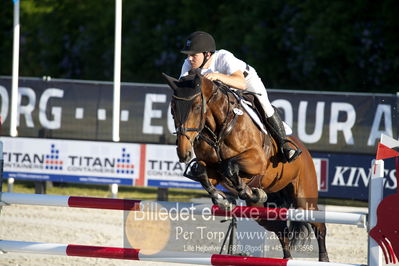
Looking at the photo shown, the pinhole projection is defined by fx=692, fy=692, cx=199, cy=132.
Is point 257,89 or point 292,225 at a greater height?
point 257,89

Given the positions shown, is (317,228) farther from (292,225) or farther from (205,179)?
(205,179)

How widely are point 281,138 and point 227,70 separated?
2.71 ft

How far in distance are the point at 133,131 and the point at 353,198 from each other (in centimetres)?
366

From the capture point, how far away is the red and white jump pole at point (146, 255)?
4871mm

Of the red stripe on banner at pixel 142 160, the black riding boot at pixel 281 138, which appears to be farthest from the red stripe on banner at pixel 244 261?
the red stripe on banner at pixel 142 160

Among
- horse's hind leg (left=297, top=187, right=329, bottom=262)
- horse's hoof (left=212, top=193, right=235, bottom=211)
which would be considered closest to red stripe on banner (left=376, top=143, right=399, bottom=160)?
horse's hoof (left=212, top=193, right=235, bottom=211)

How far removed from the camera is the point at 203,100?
17.5ft

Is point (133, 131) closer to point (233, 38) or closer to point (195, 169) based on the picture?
point (195, 169)

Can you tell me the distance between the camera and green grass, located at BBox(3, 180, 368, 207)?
38.4ft

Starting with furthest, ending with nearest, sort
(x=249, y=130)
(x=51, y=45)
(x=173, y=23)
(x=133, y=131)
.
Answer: (x=51, y=45) → (x=173, y=23) → (x=133, y=131) → (x=249, y=130)

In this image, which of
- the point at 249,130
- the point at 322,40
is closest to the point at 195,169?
the point at 249,130

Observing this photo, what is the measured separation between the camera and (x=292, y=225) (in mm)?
6754

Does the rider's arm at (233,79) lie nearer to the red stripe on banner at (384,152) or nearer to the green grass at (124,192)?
the red stripe on banner at (384,152)

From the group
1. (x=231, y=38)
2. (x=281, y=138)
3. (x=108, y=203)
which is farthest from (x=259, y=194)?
(x=231, y=38)
